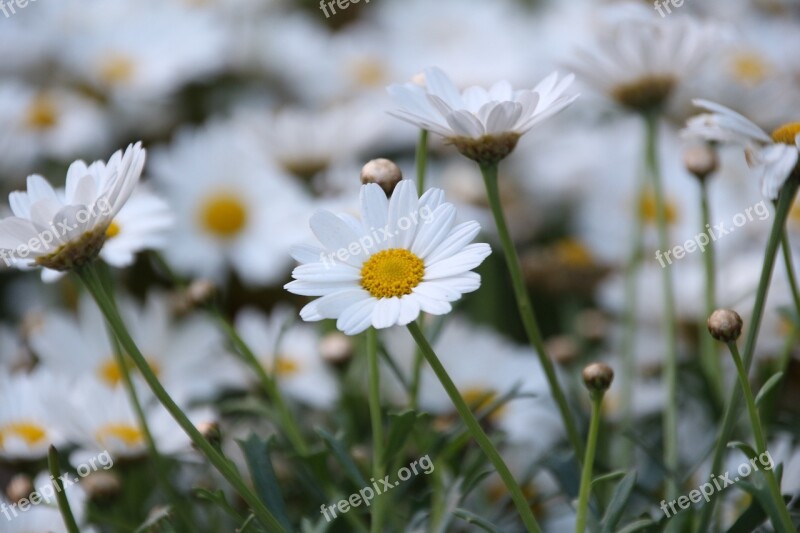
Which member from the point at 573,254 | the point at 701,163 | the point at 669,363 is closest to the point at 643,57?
the point at 701,163

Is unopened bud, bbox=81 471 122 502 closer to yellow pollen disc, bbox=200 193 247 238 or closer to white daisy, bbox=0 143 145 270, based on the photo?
white daisy, bbox=0 143 145 270

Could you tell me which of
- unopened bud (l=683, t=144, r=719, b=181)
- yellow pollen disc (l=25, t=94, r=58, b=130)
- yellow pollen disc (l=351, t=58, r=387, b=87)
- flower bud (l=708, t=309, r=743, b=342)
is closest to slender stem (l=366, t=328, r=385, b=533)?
flower bud (l=708, t=309, r=743, b=342)

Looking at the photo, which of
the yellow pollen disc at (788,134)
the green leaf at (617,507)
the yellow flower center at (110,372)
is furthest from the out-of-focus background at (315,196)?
the yellow pollen disc at (788,134)

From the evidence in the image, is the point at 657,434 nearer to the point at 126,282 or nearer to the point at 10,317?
the point at 126,282

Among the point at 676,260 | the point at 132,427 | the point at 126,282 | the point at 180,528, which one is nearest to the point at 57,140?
the point at 126,282

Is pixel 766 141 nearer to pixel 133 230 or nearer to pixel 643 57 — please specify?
pixel 643 57

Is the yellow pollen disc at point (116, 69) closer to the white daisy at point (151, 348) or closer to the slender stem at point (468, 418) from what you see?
the white daisy at point (151, 348)
